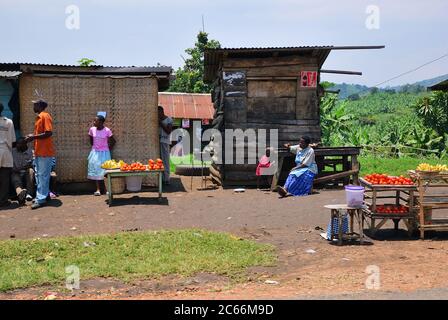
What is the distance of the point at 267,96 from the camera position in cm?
1361

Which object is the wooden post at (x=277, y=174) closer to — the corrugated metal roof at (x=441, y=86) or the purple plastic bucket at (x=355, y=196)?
the purple plastic bucket at (x=355, y=196)

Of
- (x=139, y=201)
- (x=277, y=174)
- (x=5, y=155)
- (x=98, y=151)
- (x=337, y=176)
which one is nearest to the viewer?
(x=5, y=155)

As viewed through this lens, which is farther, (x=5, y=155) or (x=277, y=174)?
(x=277, y=174)

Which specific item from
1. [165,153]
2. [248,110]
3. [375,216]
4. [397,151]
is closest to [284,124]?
[248,110]

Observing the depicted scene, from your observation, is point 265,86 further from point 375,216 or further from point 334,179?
point 375,216

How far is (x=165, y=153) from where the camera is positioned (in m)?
13.3

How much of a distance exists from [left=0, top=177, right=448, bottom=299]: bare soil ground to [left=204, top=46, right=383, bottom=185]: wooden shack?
181 cm

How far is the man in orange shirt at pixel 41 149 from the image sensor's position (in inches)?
393

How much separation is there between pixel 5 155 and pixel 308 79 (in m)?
8.16

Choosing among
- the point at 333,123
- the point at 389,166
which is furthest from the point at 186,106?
the point at 389,166

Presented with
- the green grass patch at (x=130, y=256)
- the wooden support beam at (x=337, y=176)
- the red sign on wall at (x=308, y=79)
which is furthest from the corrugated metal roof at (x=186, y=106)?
the green grass patch at (x=130, y=256)

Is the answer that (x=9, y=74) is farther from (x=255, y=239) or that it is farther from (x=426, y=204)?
(x=426, y=204)

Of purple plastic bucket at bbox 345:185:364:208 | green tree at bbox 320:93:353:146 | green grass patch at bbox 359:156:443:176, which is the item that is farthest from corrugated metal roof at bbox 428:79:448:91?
green tree at bbox 320:93:353:146

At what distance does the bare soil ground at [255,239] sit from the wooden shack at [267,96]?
1.81m
